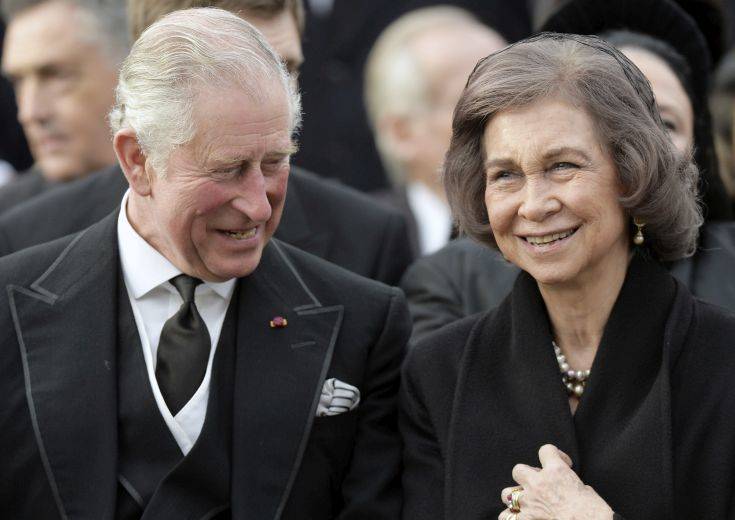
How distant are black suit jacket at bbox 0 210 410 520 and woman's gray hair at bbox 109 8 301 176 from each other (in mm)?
396

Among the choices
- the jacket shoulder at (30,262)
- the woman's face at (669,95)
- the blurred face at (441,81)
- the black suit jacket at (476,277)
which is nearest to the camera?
the jacket shoulder at (30,262)

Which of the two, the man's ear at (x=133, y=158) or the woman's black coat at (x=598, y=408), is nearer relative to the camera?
the woman's black coat at (x=598, y=408)

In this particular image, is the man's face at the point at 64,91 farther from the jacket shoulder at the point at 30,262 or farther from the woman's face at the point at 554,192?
the woman's face at the point at 554,192

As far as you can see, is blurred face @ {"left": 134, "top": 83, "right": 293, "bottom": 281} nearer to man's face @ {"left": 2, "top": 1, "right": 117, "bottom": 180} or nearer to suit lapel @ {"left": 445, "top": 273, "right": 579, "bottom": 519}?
suit lapel @ {"left": 445, "top": 273, "right": 579, "bottom": 519}

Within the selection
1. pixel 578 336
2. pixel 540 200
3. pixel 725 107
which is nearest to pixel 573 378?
pixel 578 336

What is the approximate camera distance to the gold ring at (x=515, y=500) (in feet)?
12.2

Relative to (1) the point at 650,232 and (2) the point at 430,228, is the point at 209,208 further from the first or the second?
(2) the point at 430,228

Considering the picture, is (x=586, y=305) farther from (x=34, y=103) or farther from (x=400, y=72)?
(x=400, y=72)

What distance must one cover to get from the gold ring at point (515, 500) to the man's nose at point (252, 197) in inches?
37.6

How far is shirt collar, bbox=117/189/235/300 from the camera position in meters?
3.94

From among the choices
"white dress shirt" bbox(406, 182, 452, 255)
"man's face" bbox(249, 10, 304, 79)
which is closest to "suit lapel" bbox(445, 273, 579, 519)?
"man's face" bbox(249, 10, 304, 79)

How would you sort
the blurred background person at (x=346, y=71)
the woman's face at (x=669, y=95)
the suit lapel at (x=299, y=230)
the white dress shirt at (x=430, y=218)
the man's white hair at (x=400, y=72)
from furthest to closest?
the blurred background person at (x=346, y=71), the man's white hair at (x=400, y=72), the white dress shirt at (x=430, y=218), the woman's face at (x=669, y=95), the suit lapel at (x=299, y=230)

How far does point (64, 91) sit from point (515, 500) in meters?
3.24

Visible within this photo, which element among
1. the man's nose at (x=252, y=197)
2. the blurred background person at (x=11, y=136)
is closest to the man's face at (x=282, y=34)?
the man's nose at (x=252, y=197)
